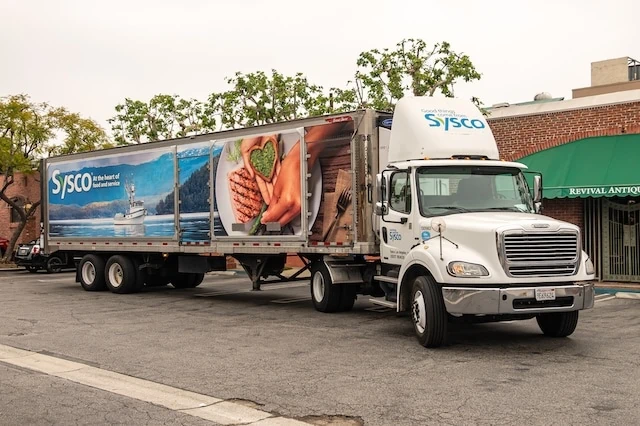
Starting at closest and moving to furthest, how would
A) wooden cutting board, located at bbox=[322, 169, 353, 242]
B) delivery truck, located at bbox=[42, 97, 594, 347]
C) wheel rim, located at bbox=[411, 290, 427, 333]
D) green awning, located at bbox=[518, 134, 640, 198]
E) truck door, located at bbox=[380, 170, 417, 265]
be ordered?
delivery truck, located at bbox=[42, 97, 594, 347]
wheel rim, located at bbox=[411, 290, 427, 333]
truck door, located at bbox=[380, 170, 417, 265]
wooden cutting board, located at bbox=[322, 169, 353, 242]
green awning, located at bbox=[518, 134, 640, 198]

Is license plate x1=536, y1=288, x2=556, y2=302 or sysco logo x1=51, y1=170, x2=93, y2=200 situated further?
sysco logo x1=51, y1=170, x2=93, y2=200

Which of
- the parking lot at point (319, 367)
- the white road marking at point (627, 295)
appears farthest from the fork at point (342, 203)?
the white road marking at point (627, 295)

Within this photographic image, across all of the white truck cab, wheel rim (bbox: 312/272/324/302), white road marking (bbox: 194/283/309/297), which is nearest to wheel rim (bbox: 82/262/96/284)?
white road marking (bbox: 194/283/309/297)

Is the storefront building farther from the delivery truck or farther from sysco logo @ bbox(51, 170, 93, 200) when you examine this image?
sysco logo @ bbox(51, 170, 93, 200)

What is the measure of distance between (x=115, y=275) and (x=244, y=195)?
563 cm

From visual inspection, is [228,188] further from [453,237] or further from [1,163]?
[1,163]

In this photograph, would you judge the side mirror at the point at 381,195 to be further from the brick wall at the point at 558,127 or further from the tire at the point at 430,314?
the brick wall at the point at 558,127

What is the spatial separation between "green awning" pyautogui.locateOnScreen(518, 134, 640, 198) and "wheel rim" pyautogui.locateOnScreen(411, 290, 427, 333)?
29.5ft

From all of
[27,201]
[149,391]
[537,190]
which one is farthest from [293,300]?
[27,201]

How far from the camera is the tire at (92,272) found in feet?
62.2

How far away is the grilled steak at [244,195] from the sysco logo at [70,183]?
18.9ft

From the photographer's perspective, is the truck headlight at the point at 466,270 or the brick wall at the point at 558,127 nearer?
the truck headlight at the point at 466,270

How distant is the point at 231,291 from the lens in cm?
1881

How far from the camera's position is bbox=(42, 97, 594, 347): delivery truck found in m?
9.38
